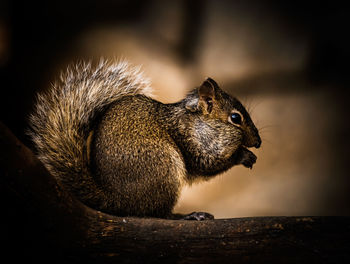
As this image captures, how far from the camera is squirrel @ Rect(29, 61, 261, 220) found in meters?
1.18

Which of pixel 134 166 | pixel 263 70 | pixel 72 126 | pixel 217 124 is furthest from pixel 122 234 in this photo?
pixel 263 70

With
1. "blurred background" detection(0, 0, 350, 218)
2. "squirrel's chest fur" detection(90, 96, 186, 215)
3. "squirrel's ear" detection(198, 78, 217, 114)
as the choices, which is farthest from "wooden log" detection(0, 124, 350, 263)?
"blurred background" detection(0, 0, 350, 218)

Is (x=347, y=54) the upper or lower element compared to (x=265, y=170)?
upper

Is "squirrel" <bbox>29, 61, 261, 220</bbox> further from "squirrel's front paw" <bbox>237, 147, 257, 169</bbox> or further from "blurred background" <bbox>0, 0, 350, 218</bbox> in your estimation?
"blurred background" <bbox>0, 0, 350, 218</bbox>

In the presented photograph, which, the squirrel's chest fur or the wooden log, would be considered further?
the squirrel's chest fur

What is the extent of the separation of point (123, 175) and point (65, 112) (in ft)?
1.02

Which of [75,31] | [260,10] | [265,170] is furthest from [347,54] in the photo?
[75,31]

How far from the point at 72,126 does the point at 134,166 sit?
0.27 meters

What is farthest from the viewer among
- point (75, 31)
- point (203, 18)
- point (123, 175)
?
point (203, 18)

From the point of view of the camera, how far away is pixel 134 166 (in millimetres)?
1173

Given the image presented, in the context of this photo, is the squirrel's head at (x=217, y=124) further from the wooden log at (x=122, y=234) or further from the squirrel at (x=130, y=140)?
the wooden log at (x=122, y=234)

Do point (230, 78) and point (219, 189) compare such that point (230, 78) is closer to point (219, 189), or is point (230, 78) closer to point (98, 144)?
point (219, 189)

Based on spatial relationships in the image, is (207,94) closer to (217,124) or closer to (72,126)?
(217,124)

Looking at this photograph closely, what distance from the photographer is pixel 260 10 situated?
2.12m
